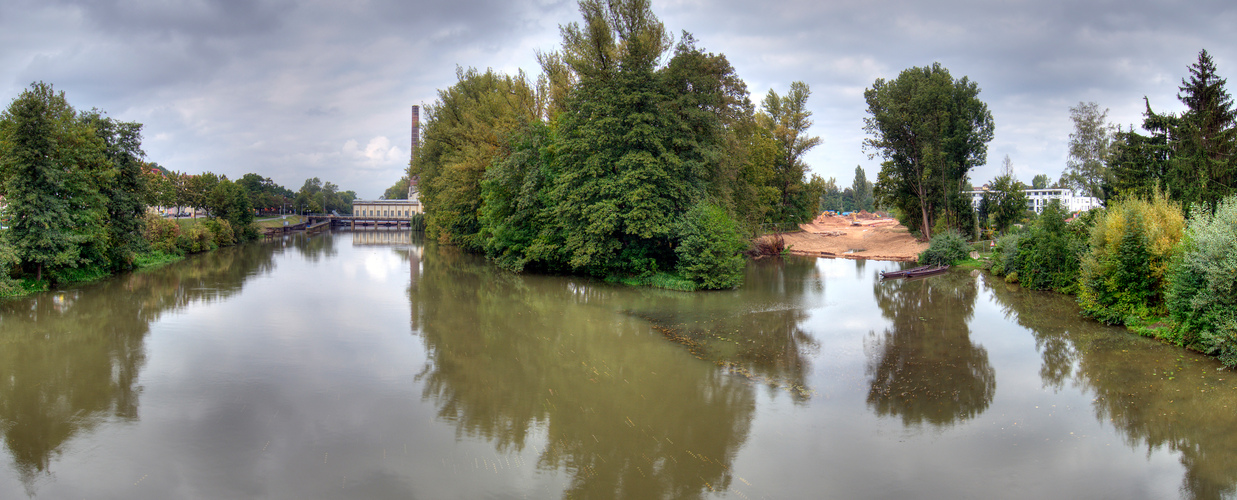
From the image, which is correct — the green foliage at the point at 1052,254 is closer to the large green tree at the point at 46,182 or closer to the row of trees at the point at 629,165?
the row of trees at the point at 629,165

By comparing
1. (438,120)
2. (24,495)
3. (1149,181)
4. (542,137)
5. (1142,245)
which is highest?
(438,120)

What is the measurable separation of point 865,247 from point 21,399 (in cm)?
4500

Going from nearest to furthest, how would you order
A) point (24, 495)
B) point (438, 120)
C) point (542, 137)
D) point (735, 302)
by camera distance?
point (24, 495)
point (735, 302)
point (542, 137)
point (438, 120)

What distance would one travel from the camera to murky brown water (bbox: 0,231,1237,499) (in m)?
7.43

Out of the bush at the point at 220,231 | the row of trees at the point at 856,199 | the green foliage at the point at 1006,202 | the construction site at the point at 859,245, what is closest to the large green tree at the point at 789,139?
the construction site at the point at 859,245

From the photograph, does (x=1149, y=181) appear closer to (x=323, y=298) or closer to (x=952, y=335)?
(x=952, y=335)

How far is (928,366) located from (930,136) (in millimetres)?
31000

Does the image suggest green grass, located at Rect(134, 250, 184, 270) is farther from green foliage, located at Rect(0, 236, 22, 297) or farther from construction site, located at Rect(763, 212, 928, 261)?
construction site, located at Rect(763, 212, 928, 261)

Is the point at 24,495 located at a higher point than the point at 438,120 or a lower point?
lower

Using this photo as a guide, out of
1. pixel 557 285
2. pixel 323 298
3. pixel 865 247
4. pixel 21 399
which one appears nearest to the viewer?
pixel 21 399

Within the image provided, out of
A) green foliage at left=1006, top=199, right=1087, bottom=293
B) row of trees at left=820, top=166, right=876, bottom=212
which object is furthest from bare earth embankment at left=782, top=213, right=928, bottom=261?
row of trees at left=820, top=166, right=876, bottom=212

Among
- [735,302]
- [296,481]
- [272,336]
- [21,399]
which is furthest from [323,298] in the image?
[296,481]

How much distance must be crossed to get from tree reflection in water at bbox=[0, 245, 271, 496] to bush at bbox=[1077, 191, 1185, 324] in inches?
829

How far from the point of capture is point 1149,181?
840 inches
